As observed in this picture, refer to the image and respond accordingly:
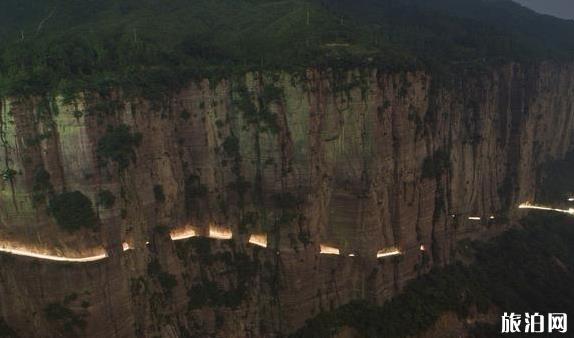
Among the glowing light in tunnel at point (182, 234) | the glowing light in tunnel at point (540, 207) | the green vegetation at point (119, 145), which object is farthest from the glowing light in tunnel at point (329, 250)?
the glowing light in tunnel at point (540, 207)

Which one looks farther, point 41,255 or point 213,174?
point 213,174

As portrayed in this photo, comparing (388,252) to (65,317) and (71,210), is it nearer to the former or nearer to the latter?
(71,210)

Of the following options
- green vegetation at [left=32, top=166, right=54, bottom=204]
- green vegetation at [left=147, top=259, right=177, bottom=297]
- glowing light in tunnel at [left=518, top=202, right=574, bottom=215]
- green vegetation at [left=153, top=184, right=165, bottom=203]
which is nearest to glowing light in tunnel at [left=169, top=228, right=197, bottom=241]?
green vegetation at [left=147, top=259, right=177, bottom=297]

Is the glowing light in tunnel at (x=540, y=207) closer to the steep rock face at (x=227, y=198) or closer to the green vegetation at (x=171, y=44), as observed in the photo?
the green vegetation at (x=171, y=44)

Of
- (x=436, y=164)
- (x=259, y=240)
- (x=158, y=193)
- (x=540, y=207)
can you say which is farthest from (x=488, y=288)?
(x=158, y=193)

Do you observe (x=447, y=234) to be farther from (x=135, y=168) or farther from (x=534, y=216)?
(x=135, y=168)

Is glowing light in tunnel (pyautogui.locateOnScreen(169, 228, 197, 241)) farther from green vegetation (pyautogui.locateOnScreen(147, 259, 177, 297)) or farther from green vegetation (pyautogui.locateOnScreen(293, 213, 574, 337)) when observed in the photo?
green vegetation (pyautogui.locateOnScreen(293, 213, 574, 337))

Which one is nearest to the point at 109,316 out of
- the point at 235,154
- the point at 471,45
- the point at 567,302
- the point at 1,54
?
the point at 235,154
